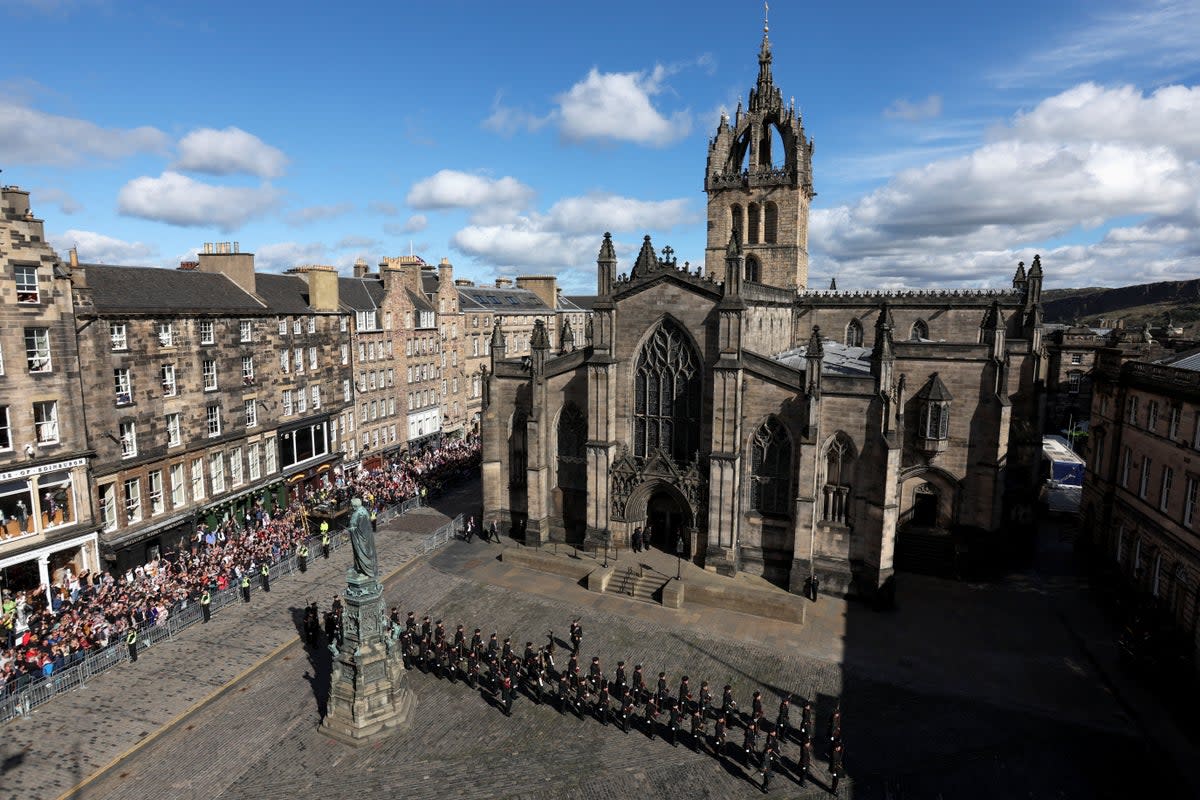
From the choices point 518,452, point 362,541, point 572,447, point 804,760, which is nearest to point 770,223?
point 572,447

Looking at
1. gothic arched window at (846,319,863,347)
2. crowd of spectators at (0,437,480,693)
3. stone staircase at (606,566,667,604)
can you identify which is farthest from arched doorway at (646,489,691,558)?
gothic arched window at (846,319,863,347)

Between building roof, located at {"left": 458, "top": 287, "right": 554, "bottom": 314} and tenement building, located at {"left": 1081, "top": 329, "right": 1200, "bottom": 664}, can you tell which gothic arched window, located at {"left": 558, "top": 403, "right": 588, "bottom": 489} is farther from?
building roof, located at {"left": 458, "top": 287, "right": 554, "bottom": 314}

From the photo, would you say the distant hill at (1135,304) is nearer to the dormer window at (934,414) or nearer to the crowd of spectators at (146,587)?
the dormer window at (934,414)

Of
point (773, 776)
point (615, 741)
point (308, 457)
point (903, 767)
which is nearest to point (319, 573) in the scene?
point (308, 457)

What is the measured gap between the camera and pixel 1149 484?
2602cm

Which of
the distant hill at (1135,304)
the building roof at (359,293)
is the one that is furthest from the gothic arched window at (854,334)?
the distant hill at (1135,304)

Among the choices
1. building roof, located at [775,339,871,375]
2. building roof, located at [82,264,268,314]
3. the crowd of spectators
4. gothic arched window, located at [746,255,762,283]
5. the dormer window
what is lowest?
the crowd of spectators

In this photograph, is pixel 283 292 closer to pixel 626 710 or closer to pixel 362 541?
pixel 362 541

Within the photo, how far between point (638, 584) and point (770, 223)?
23.6 meters

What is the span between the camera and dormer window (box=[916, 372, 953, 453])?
2838 centimetres

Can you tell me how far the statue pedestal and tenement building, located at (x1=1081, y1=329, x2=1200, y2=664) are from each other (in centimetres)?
2413

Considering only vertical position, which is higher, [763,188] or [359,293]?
[763,188]

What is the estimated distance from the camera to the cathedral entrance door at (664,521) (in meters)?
31.2

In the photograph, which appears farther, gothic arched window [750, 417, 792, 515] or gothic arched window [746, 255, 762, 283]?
gothic arched window [746, 255, 762, 283]
